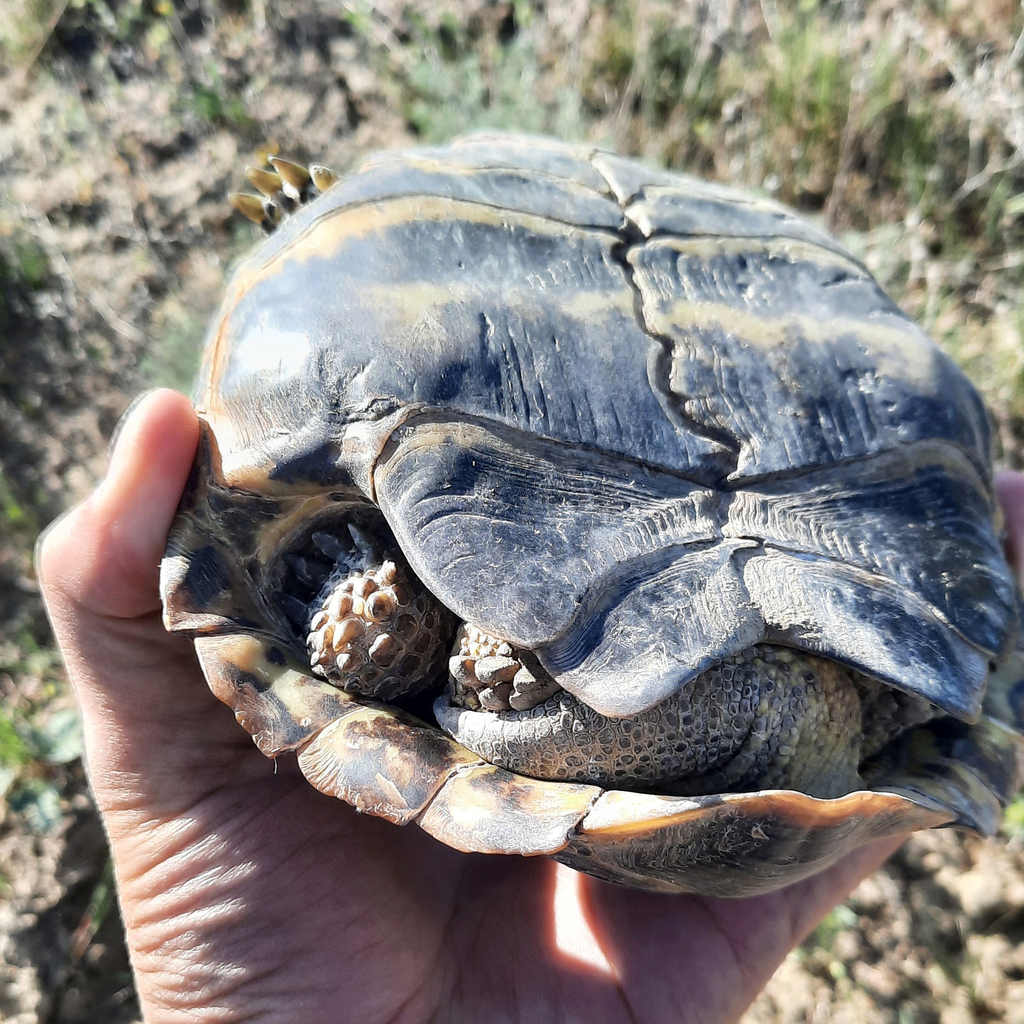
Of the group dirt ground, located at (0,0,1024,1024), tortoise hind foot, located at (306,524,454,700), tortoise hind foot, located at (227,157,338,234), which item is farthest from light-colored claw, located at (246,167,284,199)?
dirt ground, located at (0,0,1024,1024)

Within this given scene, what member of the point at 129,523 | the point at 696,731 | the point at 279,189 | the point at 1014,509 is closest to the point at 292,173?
the point at 279,189

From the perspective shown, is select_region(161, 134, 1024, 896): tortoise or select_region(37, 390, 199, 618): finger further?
select_region(37, 390, 199, 618): finger

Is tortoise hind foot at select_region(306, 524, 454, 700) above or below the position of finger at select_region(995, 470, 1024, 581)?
below

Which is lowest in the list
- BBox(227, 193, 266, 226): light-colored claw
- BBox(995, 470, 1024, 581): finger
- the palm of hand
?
the palm of hand

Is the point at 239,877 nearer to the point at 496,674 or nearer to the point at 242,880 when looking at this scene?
the point at 242,880

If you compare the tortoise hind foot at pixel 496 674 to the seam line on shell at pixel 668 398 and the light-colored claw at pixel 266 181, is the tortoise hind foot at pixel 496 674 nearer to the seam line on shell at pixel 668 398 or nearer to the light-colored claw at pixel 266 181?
the seam line on shell at pixel 668 398

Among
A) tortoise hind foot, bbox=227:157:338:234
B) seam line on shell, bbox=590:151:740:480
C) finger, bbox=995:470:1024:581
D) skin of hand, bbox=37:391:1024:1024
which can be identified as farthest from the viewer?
finger, bbox=995:470:1024:581

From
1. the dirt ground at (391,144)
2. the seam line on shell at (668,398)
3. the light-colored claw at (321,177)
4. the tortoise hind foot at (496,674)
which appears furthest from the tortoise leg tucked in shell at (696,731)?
the dirt ground at (391,144)

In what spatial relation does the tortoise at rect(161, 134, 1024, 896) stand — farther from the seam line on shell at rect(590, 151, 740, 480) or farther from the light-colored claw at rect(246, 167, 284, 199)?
the light-colored claw at rect(246, 167, 284, 199)
